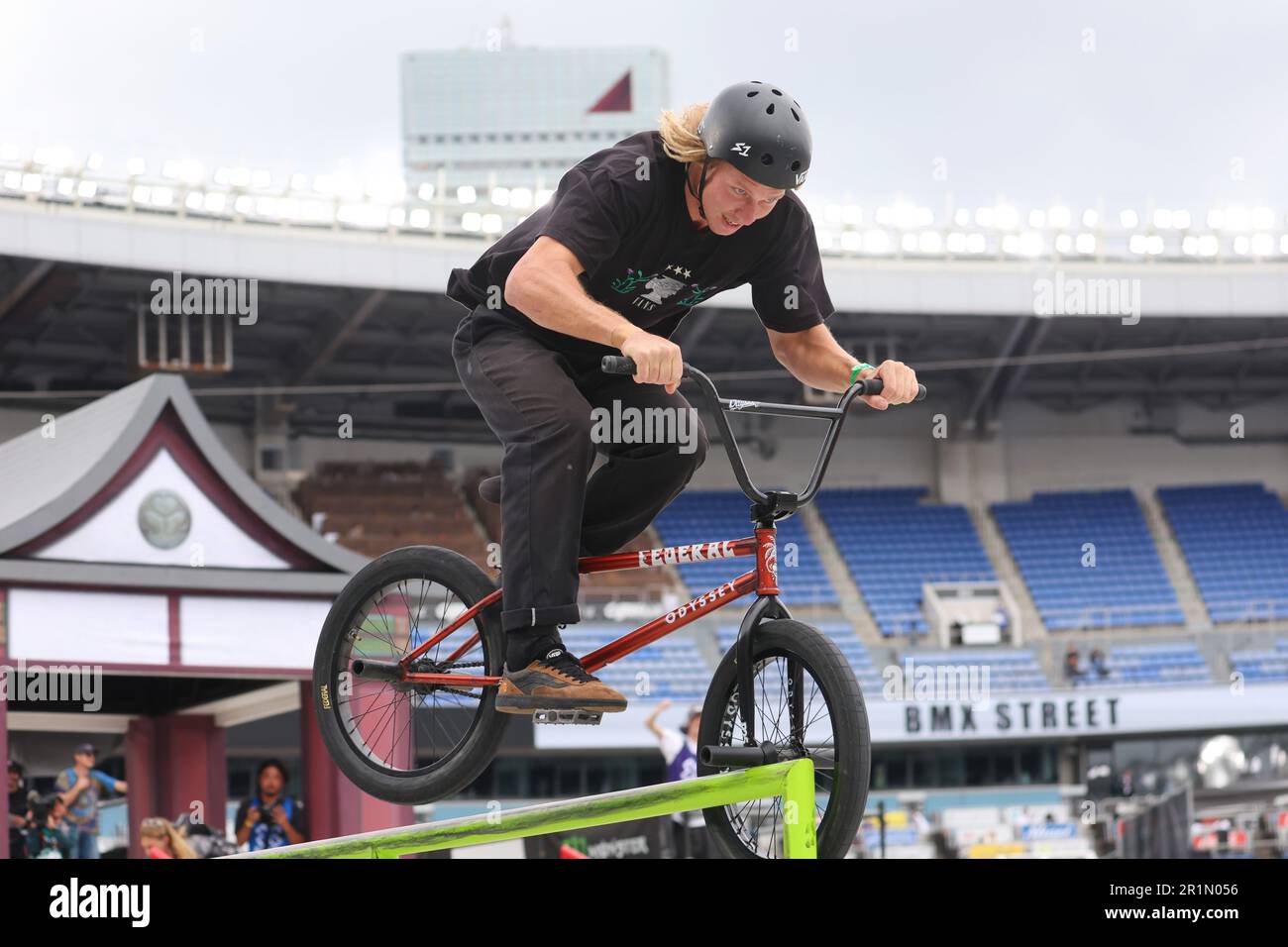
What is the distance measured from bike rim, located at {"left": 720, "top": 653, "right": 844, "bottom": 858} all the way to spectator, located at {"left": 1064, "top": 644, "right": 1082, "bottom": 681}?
19421 millimetres

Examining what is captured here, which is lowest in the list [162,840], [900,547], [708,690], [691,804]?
[162,840]

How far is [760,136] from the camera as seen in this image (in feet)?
10.3

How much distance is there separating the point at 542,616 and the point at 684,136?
1106mm

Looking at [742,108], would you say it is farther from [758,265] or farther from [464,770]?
[464,770]

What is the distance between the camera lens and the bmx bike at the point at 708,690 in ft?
10.1

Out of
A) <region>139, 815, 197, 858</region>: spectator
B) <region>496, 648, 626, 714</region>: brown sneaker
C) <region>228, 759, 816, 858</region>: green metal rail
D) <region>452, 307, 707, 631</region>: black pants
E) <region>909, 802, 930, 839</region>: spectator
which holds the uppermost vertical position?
<region>452, 307, 707, 631</region>: black pants

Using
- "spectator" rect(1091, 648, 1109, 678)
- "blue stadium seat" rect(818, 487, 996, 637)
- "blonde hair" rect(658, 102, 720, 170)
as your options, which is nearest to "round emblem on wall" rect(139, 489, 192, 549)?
"blonde hair" rect(658, 102, 720, 170)

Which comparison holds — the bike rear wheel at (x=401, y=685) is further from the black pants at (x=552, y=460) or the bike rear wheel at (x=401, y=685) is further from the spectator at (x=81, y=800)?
the spectator at (x=81, y=800)

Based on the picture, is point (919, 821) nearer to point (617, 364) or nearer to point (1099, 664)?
point (1099, 664)

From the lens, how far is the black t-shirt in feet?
10.8

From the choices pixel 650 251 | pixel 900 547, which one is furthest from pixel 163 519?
pixel 900 547

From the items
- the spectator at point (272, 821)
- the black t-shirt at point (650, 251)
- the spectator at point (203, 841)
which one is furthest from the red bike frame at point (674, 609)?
the spectator at point (272, 821)

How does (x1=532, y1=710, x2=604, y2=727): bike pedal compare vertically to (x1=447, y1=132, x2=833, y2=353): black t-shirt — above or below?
below

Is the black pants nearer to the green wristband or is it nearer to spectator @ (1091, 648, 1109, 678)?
the green wristband
